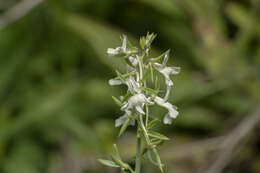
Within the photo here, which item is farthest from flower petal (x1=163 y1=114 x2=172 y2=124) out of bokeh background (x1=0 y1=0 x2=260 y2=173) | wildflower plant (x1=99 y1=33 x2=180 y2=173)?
bokeh background (x1=0 y1=0 x2=260 y2=173)

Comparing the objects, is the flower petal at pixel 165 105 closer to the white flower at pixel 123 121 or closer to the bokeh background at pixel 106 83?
the white flower at pixel 123 121

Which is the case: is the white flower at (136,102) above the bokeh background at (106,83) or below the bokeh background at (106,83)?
above

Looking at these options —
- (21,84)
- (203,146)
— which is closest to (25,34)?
(21,84)

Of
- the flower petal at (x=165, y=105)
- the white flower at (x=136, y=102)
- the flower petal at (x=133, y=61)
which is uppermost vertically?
the flower petal at (x=133, y=61)

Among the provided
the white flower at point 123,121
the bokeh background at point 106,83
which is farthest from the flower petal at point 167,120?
the bokeh background at point 106,83

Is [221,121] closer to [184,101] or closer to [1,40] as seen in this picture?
[184,101]

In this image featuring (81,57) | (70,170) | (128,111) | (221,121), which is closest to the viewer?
(128,111)

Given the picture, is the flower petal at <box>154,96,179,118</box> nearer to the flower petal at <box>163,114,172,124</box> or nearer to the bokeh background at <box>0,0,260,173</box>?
the flower petal at <box>163,114,172,124</box>

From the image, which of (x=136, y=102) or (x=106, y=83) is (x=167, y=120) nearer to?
(x=136, y=102)
